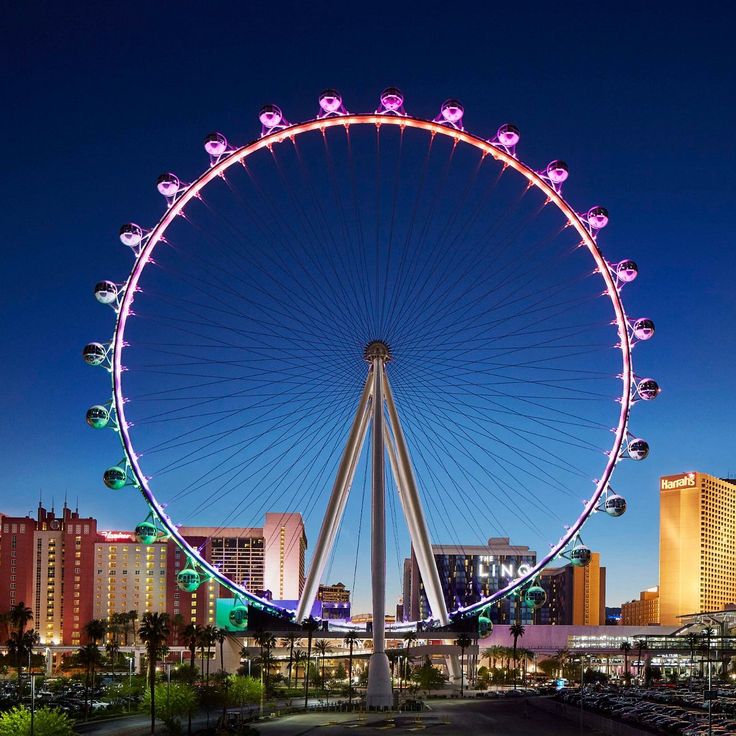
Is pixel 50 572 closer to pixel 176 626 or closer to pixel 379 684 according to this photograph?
pixel 176 626

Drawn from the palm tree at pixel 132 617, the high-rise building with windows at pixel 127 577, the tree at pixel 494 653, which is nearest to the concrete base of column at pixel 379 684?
the tree at pixel 494 653

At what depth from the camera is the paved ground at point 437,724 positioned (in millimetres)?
59031

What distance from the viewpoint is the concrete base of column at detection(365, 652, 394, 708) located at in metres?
65.1

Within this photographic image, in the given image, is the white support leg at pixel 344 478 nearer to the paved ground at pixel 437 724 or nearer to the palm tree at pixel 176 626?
the paved ground at pixel 437 724

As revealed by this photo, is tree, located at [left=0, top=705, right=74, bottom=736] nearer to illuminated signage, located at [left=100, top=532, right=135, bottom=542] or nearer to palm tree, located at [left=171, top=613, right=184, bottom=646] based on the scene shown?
palm tree, located at [left=171, top=613, right=184, bottom=646]

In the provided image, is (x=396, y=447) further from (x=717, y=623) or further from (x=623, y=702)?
(x=717, y=623)

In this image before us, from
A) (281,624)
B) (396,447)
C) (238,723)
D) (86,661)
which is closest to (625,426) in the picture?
(396,447)

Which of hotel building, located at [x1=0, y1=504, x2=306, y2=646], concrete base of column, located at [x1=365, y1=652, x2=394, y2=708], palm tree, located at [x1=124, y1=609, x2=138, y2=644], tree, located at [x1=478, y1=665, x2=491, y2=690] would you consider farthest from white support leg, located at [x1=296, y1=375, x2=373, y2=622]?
hotel building, located at [x1=0, y1=504, x2=306, y2=646]

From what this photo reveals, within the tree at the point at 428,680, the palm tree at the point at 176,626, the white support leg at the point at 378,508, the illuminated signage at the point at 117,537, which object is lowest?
the palm tree at the point at 176,626

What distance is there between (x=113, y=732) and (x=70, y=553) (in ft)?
435

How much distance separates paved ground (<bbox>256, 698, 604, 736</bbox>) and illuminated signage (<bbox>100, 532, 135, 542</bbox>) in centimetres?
12518

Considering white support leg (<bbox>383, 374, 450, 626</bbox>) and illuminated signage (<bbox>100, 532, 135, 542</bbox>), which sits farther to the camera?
illuminated signage (<bbox>100, 532, 135, 542</bbox>)

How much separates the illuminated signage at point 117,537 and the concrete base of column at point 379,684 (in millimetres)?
137132

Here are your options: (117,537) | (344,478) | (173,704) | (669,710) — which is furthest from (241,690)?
(117,537)
